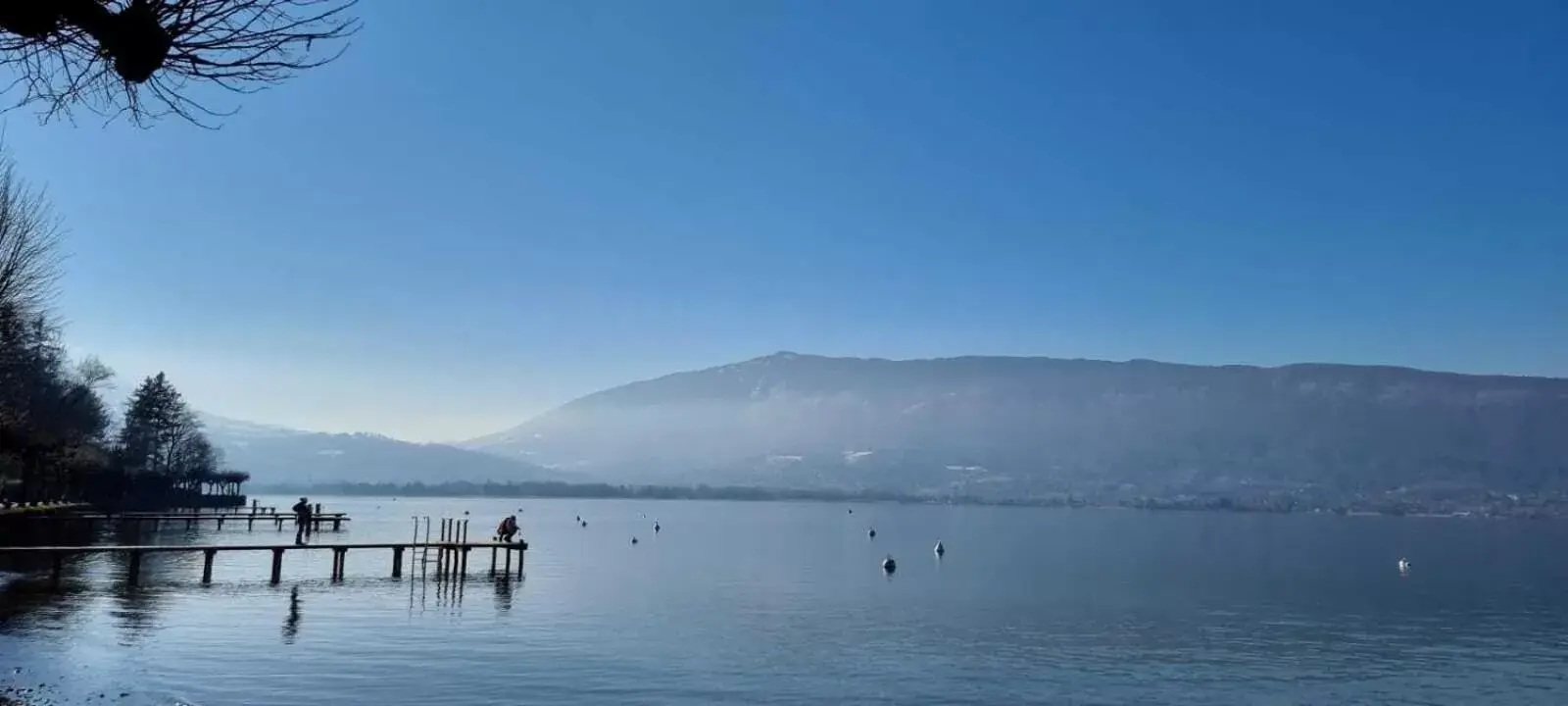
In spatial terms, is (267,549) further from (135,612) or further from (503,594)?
(135,612)

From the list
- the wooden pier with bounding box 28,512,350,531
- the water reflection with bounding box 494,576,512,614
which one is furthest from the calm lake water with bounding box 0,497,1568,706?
the wooden pier with bounding box 28,512,350,531

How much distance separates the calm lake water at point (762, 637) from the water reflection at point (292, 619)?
192mm

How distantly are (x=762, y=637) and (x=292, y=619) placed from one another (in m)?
16.9

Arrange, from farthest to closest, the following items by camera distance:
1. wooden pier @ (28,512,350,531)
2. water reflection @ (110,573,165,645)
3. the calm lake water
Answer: wooden pier @ (28,512,350,531) < water reflection @ (110,573,165,645) < the calm lake water

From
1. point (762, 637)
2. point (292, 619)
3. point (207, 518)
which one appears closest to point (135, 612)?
point (292, 619)

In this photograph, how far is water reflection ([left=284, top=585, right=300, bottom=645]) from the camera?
34625mm

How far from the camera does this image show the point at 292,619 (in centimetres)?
3875

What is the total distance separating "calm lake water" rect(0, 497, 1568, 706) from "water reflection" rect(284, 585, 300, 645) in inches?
7.6

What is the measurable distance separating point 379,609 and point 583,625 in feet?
27.6

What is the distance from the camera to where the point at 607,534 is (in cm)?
13050

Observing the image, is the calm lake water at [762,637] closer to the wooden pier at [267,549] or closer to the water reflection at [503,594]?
the water reflection at [503,594]

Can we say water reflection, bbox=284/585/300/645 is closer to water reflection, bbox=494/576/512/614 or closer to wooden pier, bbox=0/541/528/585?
wooden pier, bbox=0/541/528/585

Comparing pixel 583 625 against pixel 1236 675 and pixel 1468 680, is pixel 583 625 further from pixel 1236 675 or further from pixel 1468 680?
pixel 1468 680

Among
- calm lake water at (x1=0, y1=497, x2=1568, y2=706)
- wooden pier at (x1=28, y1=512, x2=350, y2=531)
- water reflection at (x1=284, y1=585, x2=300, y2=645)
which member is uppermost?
wooden pier at (x1=28, y1=512, x2=350, y2=531)
